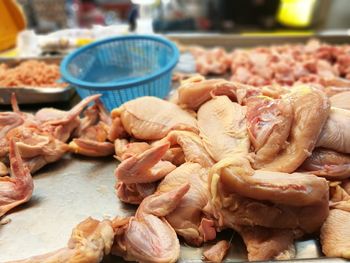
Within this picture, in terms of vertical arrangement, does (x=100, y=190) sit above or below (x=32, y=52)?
below

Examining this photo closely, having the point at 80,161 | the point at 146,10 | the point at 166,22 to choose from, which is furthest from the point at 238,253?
the point at 166,22

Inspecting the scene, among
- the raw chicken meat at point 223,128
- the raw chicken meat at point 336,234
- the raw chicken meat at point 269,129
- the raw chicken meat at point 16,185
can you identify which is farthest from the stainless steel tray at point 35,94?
the raw chicken meat at point 336,234

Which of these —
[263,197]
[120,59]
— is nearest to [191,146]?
[263,197]

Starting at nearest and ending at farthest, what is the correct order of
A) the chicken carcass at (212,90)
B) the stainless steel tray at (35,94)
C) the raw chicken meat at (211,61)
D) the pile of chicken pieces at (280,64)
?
the chicken carcass at (212,90), the stainless steel tray at (35,94), the pile of chicken pieces at (280,64), the raw chicken meat at (211,61)

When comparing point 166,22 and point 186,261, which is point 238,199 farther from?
point 166,22

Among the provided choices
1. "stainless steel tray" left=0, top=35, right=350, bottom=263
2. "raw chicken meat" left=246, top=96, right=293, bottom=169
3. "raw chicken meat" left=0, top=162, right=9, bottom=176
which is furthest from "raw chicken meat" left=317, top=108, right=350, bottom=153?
"raw chicken meat" left=0, top=162, right=9, bottom=176

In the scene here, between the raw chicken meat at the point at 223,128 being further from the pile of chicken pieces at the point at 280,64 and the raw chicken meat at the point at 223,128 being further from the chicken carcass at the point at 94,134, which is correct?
the pile of chicken pieces at the point at 280,64
